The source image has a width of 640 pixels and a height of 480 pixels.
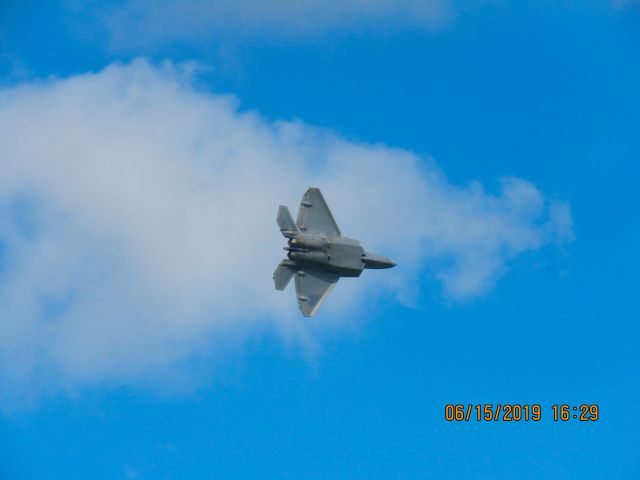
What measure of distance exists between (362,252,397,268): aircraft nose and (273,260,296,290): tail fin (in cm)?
713

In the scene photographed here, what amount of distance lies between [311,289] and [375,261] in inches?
266

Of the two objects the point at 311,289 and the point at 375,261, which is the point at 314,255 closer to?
the point at 311,289

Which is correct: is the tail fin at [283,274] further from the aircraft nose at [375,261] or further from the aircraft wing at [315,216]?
the aircraft nose at [375,261]

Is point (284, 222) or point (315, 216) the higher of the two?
point (315, 216)

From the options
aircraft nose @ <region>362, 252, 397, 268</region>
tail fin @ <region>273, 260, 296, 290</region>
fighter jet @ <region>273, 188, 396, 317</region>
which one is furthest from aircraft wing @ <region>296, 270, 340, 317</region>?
aircraft nose @ <region>362, 252, 397, 268</region>

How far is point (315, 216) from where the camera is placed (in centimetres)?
9031

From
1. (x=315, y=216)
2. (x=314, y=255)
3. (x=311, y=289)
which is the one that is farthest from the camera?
(x=315, y=216)

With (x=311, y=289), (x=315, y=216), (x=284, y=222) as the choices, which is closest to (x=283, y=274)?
(x=311, y=289)

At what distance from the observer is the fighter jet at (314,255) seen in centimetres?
8806

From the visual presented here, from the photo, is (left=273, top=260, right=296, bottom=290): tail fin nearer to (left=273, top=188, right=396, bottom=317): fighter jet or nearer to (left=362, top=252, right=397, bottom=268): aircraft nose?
(left=273, top=188, right=396, bottom=317): fighter jet

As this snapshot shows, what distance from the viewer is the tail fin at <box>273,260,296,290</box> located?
88375mm

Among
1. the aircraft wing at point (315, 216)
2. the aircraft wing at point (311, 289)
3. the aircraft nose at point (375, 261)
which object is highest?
the aircraft wing at point (315, 216)

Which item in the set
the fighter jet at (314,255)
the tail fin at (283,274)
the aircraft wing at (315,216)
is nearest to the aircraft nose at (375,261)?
the fighter jet at (314,255)

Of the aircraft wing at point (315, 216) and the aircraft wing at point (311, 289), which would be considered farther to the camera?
the aircraft wing at point (315, 216)
